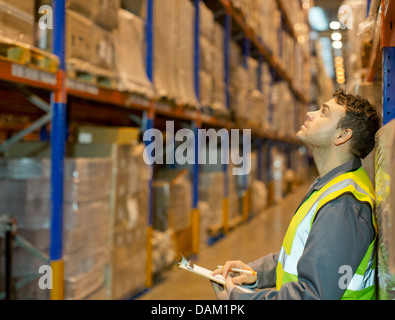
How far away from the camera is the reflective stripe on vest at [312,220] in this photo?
1378 millimetres

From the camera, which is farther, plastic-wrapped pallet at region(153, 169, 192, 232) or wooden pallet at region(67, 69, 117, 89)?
plastic-wrapped pallet at region(153, 169, 192, 232)

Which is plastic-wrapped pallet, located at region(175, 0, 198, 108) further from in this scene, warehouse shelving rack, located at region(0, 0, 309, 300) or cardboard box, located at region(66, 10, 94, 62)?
cardboard box, located at region(66, 10, 94, 62)

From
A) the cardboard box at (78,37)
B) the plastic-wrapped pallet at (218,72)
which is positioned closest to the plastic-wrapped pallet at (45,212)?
the cardboard box at (78,37)

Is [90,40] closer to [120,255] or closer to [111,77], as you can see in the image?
[111,77]

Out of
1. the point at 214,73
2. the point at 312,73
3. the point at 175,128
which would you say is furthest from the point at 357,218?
the point at 312,73

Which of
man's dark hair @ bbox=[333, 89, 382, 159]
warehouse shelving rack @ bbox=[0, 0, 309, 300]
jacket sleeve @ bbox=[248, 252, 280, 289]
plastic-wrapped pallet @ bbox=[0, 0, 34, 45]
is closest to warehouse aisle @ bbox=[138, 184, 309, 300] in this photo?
warehouse shelving rack @ bbox=[0, 0, 309, 300]

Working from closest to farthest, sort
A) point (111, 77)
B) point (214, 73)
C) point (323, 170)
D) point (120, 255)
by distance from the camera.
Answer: point (323, 170)
point (111, 77)
point (120, 255)
point (214, 73)

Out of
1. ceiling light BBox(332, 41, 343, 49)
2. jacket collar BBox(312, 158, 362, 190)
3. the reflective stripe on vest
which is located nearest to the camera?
the reflective stripe on vest

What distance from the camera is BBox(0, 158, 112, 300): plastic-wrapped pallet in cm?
306

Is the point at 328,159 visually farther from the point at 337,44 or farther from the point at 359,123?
the point at 337,44

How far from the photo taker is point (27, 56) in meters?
2.57

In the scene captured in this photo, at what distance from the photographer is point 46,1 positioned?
9.35 ft

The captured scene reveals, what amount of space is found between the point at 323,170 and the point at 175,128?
5254 mm

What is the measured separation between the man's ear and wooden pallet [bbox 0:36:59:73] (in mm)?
1829
